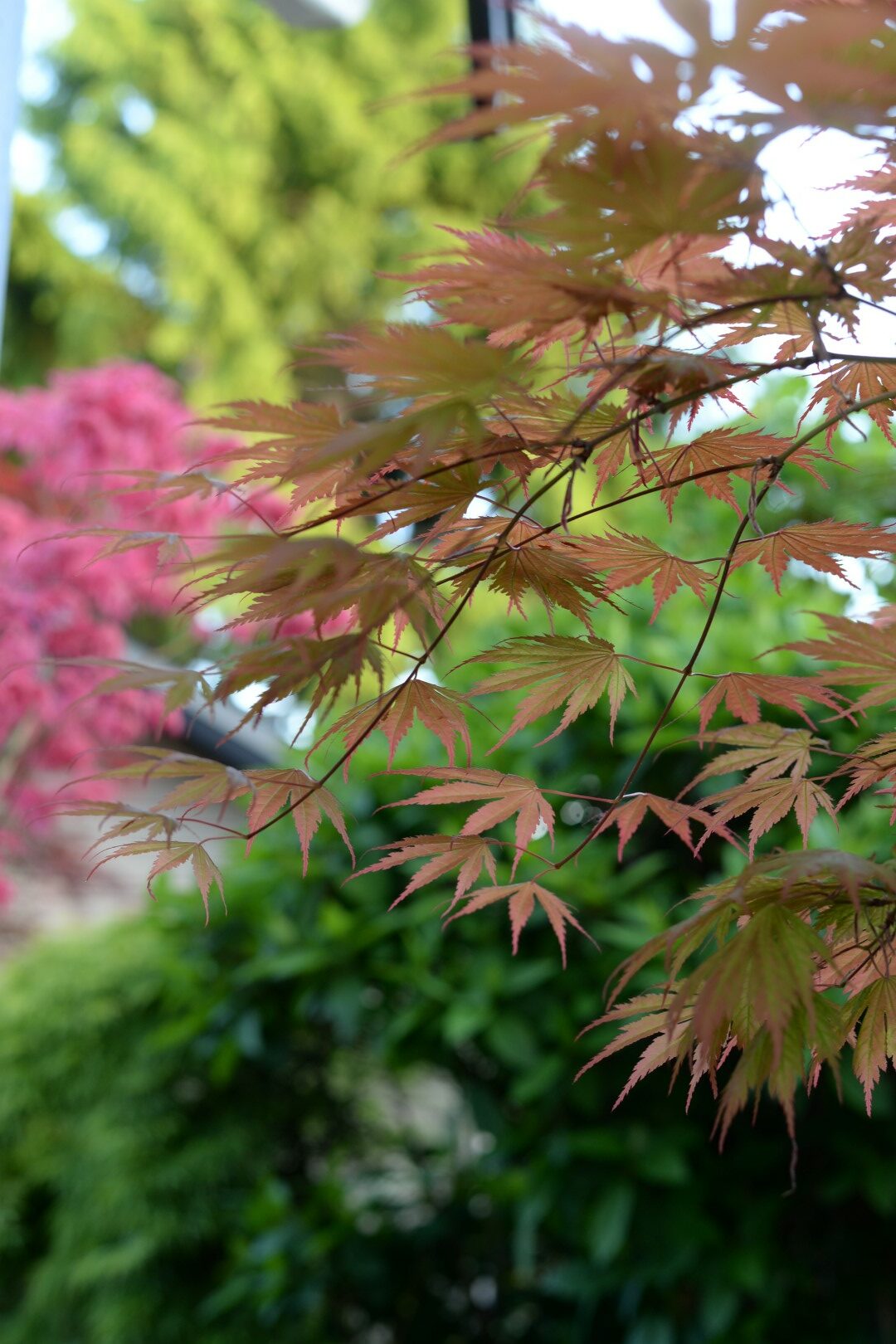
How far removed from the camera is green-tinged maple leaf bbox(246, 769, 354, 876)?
575 mm

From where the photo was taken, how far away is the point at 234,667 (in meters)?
0.48

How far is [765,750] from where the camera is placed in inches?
24.3

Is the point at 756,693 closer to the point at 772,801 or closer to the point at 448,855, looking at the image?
the point at 772,801

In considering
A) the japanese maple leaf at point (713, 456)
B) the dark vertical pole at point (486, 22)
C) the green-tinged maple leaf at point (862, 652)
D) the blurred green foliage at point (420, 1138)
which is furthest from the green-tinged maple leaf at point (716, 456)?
the dark vertical pole at point (486, 22)

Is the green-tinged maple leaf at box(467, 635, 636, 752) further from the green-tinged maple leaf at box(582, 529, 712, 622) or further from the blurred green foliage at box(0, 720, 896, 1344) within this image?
the blurred green foliage at box(0, 720, 896, 1344)

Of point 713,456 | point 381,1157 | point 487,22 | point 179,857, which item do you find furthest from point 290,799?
point 487,22

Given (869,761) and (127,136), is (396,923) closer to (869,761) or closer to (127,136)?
(869,761)

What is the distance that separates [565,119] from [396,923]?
4.79 feet

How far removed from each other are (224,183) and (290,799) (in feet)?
29.9

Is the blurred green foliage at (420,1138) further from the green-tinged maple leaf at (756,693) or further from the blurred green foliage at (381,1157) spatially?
the green-tinged maple leaf at (756,693)

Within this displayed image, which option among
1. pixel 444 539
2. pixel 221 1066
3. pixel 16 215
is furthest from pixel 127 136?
pixel 444 539

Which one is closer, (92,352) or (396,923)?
(396,923)

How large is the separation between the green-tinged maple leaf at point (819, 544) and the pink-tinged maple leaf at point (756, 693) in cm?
6

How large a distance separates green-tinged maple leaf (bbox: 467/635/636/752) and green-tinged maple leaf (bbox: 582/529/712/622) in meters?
0.04
